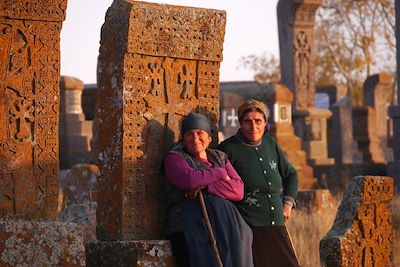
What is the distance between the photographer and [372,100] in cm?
2820

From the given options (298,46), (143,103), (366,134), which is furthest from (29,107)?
(366,134)

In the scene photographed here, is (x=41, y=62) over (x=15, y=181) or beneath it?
over

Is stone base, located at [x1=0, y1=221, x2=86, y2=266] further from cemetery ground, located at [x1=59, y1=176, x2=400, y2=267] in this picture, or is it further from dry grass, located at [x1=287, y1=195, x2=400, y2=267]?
dry grass, located at [x1=287, y1=195, x2=400, y2=267]

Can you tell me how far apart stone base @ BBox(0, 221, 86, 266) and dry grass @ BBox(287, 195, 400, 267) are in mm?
3704

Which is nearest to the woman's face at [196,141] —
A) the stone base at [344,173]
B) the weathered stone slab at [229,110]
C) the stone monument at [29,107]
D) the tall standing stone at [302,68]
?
the stone monument at [29,107]

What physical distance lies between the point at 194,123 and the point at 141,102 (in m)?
0.40

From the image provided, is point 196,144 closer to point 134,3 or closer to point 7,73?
point 134,3

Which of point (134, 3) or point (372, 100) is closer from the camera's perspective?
point (134, 3)

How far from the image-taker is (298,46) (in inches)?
887

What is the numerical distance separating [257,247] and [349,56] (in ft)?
120

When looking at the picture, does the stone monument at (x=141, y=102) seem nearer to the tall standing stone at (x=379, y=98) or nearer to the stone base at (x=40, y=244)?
the stone base at (x=40, y=244)

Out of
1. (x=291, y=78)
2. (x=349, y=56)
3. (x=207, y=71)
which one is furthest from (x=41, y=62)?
(x=349, y=56)

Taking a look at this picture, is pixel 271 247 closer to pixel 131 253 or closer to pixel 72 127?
pixel 131 253

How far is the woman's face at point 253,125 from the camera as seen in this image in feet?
23.4
